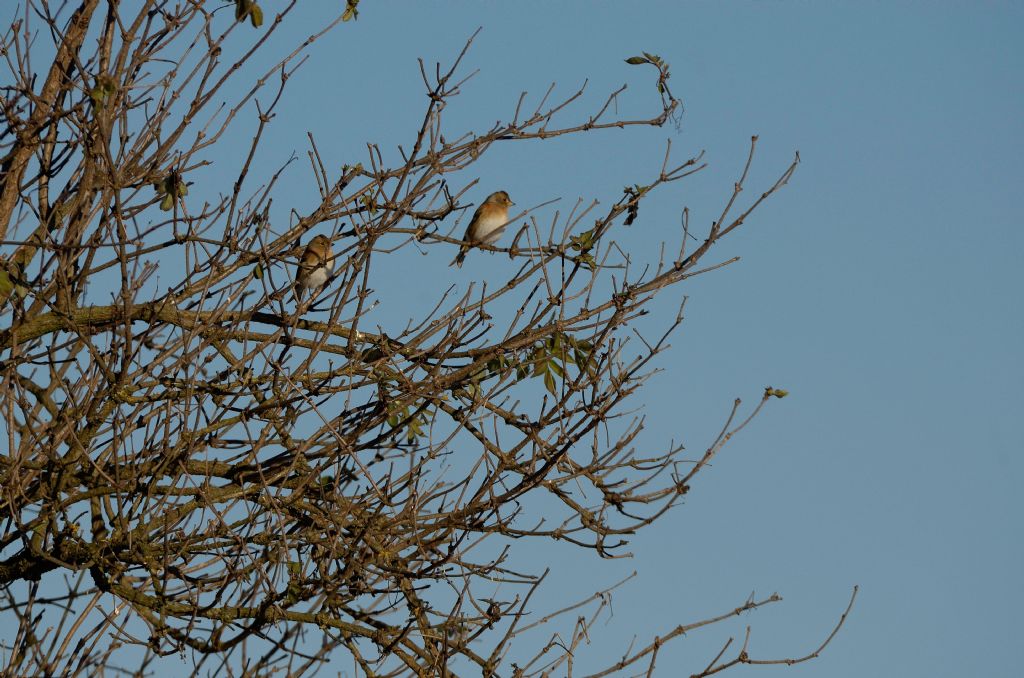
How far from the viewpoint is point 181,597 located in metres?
5.49

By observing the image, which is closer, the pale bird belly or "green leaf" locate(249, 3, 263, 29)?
"green leaf" locate(249, 3, 263, 29)

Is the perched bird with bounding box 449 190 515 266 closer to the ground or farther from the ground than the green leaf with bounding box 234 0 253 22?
farther from the ground

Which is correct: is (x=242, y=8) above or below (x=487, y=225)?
below

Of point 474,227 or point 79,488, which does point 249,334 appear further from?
point 474,227

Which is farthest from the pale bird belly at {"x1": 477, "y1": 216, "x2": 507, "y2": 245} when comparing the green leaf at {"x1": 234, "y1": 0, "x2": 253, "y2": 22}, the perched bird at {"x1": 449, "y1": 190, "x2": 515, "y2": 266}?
the green leaf at {"x1": 234, "y1": 0, "x2": 253, "y2": 22}

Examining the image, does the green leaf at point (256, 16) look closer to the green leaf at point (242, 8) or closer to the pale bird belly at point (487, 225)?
the green leaf at point (242, 8)

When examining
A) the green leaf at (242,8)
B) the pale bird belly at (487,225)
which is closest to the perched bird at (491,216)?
the pale bird belly at (487,225)

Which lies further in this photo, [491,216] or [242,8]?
[491,216]

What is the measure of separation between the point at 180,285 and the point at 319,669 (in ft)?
7.37

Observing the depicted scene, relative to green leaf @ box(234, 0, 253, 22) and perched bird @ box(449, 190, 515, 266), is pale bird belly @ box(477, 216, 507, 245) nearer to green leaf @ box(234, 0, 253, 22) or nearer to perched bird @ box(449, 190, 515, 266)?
perched bird @ box(449, 190, 515, 266)

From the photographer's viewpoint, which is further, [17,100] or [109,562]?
[17,100]

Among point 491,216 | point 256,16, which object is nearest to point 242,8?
point 256,16

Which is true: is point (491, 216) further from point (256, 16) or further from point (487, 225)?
point (256, 16)

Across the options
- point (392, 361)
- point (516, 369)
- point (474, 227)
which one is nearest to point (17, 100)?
point (392, 361)
